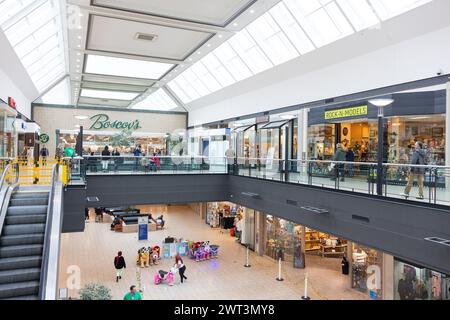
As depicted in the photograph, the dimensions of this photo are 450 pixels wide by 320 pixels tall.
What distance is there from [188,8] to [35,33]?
744 cm

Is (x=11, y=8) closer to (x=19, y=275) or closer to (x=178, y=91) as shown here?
(x=19, y=275)

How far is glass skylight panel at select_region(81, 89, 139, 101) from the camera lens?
3183cm

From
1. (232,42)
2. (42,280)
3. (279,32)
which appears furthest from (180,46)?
(42,280)

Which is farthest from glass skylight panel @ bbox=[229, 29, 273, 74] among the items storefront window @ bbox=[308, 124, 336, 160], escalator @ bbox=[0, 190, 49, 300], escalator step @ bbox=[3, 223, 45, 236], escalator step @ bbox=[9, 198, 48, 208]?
escalator step @ bbox=[3, 223, 45, 236]

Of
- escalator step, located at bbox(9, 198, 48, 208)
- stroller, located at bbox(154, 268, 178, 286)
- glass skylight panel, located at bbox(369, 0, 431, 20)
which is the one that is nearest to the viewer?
escalator step, located at bbox(9, 198, 48, 208)

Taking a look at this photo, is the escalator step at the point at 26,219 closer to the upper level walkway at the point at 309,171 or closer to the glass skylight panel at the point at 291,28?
the upper level walkway at the point at 309,171

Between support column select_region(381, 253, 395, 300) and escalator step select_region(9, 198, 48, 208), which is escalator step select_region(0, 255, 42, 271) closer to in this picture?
escalator step select_region(9, 198, 48, 208)

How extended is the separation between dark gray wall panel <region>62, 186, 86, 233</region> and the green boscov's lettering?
72.1 ft

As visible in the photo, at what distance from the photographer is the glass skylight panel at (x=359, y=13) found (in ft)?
41.9

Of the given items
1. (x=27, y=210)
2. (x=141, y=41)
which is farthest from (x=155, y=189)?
(x=27, y=210)

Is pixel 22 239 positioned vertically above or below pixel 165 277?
above

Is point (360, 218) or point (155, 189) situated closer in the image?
point (360, 218)

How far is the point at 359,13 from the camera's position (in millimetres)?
13164

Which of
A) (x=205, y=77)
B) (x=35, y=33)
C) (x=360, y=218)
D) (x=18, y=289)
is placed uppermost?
(x=205, y=77)
